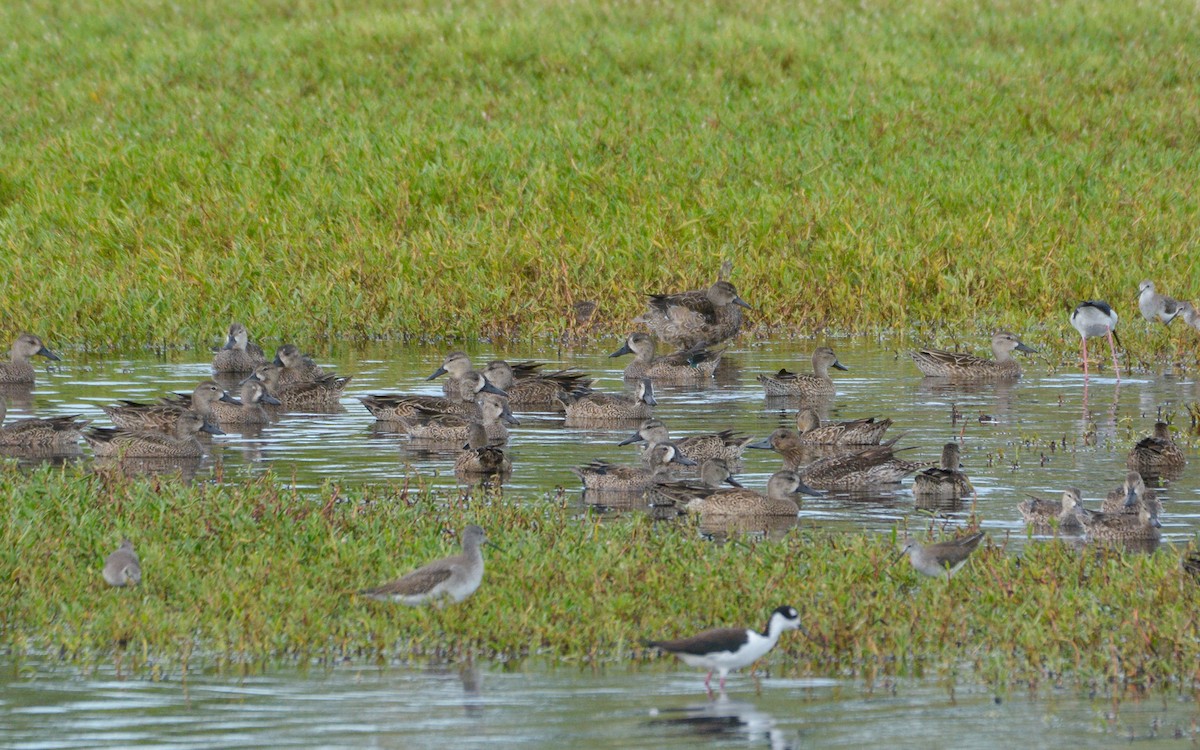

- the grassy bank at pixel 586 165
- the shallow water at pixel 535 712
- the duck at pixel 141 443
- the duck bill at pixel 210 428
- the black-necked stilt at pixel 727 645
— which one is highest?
the grassy bank at pixel 586 165

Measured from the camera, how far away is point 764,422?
18.2 m

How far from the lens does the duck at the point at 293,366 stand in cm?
2016

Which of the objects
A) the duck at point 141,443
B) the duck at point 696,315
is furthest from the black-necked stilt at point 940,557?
the duck at point 696,315

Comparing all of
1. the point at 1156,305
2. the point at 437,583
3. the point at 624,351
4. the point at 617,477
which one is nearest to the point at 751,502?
the point at 617,477

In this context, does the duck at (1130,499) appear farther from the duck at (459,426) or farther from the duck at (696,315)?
the duck at (696,315)

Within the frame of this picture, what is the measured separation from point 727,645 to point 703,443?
713 cm

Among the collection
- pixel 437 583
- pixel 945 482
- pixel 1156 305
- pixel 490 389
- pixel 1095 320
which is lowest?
pixel 437 583

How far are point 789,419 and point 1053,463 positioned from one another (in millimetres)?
3460

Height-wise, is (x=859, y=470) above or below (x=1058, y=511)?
above

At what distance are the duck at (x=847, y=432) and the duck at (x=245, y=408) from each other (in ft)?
17.5

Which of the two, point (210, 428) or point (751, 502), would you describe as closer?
point (751, 502)

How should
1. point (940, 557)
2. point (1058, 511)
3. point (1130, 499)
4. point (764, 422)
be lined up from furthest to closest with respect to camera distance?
1. point (764, 422)
2. point (1058, 511)
3. point (1130, 499)
4. point (940, 557)

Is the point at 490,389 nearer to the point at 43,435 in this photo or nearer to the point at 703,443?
the point at 703,443

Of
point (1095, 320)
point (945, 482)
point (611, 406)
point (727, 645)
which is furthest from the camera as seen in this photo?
point (1095, 320)
